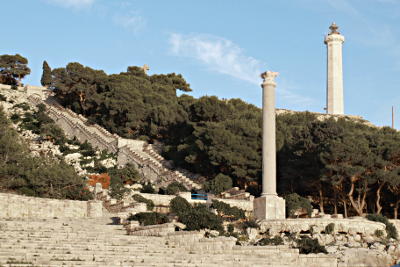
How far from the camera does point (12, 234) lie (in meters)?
25.2

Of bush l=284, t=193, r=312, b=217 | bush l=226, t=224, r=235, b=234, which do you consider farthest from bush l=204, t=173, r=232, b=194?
bush l=226, t=224, r=235, b=234

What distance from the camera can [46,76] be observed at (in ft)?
273

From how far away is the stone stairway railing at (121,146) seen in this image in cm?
5312

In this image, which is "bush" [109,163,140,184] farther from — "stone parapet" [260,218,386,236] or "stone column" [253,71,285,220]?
"stone parapet" [260,218,386,236]

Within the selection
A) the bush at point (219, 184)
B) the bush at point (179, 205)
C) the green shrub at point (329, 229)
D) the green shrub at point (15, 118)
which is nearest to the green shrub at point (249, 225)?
the bush at point (179, 205)

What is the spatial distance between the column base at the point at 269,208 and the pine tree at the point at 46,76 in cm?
4717

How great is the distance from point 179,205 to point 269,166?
19.1 feet

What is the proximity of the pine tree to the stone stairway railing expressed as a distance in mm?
7979

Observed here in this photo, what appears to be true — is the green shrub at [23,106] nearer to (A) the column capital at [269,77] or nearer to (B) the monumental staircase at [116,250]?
(A) the column capital at [269,77]

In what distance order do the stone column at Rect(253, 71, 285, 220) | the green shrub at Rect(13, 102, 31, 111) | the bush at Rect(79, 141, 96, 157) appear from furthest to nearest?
1. the green shrub at Rect(13, 102, 31, 111)
2. the bush at Rect(79, 141, 96, 157)
3. the stone column at Rect(253, 71, 285, 220)

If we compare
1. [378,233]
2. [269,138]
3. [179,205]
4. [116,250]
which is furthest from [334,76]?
[116,250]

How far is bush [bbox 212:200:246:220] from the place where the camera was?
39.3 m

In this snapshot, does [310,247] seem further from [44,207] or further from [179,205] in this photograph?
[44,207]

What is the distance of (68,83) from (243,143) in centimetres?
2804
